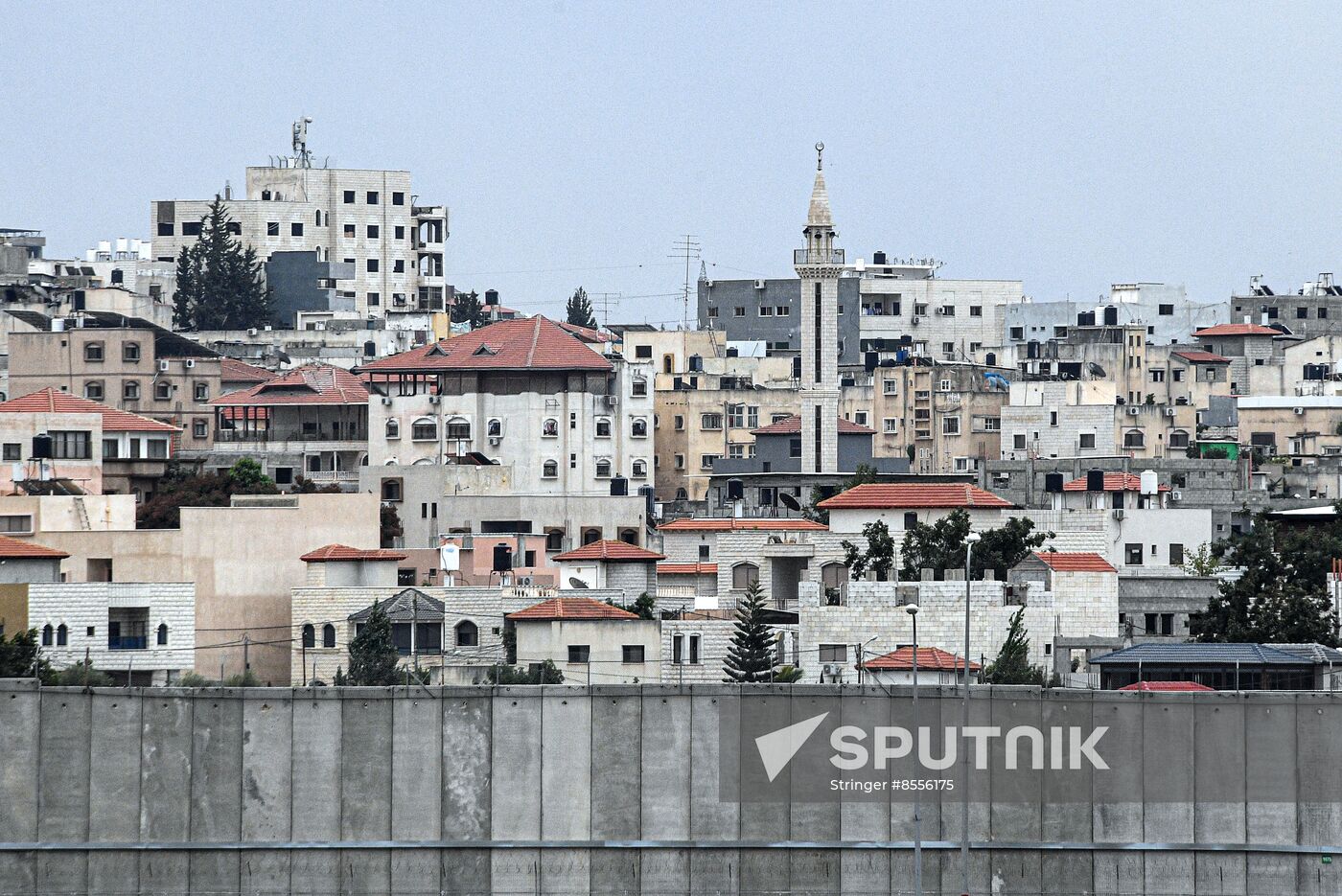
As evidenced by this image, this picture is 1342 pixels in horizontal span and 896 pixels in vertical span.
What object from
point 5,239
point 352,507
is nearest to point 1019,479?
point 352,507

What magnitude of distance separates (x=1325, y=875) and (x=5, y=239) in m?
133

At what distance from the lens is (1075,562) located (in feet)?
295

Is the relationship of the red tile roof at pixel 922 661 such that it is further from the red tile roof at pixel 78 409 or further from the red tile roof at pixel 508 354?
the red tile roof at pixel 508 354

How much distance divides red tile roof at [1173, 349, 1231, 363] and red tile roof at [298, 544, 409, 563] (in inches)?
2595

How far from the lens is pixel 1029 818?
62.0 metres

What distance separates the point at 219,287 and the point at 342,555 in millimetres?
77822

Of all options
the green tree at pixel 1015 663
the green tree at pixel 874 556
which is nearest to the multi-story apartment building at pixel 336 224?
the green tree at pixel 874 556

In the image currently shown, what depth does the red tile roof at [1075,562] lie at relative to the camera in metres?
87.6

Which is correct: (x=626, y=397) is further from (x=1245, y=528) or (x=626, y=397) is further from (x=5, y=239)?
(x=5, y=239)

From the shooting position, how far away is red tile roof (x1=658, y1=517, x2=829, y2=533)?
4021 inches

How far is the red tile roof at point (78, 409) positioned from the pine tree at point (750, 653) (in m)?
34.2

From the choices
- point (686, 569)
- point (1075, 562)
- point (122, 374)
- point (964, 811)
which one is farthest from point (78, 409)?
point (964, 811)

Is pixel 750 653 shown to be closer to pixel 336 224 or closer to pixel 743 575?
pixel 743 575

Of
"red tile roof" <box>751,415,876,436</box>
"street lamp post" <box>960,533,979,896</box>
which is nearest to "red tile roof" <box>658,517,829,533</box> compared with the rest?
"red tile roof" <box>751,415,876,436</box>
